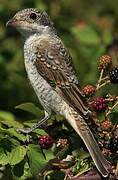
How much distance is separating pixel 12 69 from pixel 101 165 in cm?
389

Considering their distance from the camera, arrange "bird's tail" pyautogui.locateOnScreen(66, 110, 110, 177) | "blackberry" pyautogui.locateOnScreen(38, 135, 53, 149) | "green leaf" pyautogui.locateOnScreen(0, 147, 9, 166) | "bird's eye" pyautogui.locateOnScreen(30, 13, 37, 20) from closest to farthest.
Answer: "bird's tail" pyautogui.locateOnScreen(66, 110, 110, 177)
"green leaf" pyautogui.locateOnScreen(0, 147, 9, 166)
"blackberry" pyautogui.locateOnScreen(38, 135, 53, 149)
"bird's eye" pyautogui.locateOnScreen(30, 13, 37, 20)

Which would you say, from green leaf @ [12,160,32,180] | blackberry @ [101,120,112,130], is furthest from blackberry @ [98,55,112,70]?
green leaf @ [12,160,32,180]

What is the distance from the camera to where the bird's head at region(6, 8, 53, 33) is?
19.6 ft

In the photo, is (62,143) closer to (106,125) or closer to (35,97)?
(106,125)

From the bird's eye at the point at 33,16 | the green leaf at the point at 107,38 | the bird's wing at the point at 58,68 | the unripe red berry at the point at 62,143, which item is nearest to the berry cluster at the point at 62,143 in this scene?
the unripe red berry at the point at 62,143

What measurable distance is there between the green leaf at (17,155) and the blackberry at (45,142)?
0.19 metres

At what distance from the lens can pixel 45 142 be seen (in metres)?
4.47

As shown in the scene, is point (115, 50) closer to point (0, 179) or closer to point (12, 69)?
point (12, 69)

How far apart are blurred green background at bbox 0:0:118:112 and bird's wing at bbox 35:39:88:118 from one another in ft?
4.90

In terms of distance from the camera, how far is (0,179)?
4.73 metres

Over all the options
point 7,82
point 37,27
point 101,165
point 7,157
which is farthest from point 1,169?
point 7,82

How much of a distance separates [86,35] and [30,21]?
1.76 meters

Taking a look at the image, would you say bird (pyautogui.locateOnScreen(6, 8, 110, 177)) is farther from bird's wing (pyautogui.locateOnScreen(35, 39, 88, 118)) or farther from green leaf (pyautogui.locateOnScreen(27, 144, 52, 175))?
green leaf (pyautogui.locateOnScreen(27, 144, 52, 175))

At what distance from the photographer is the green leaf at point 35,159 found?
4293 millimetres
